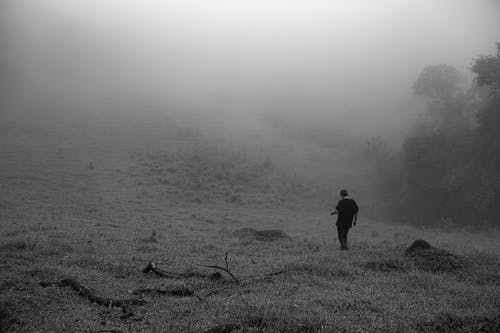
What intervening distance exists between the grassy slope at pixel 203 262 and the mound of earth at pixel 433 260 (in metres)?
0.39

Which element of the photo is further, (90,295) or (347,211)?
(347,211)

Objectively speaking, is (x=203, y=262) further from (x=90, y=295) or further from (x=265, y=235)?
(x=265, y=235)

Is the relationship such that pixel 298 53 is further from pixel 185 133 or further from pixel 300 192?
pixel 300 192

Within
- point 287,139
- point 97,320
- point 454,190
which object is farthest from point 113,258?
point 287,139

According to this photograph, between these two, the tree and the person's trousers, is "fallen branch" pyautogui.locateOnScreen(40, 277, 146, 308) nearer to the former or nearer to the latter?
the person's trousers

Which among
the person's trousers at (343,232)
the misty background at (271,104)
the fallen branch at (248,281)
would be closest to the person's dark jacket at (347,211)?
the person's trousers at (343,232)

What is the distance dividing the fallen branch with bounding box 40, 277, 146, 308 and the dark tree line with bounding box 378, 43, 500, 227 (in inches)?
1264

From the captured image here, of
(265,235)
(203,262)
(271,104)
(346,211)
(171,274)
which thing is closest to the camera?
(171,274)

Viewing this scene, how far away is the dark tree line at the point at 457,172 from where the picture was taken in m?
36.3

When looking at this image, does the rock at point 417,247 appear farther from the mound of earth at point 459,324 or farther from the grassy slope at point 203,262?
the mound of earth at point 459,324

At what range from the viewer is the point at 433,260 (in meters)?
13.8

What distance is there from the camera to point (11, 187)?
106ft

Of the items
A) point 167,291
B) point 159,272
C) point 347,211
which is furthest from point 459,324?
point 347,211

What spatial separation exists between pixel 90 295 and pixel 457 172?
35491mm
